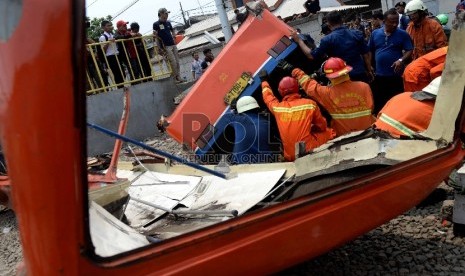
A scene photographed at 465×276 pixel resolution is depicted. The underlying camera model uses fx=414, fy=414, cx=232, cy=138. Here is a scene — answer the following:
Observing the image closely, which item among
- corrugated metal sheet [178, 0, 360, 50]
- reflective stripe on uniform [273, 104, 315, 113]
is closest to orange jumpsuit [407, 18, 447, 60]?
reflective stripe on uniform [273, 104, 315, 113]

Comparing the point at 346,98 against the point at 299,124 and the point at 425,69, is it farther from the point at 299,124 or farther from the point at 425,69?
the point at 425,69

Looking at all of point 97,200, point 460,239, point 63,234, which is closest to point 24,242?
point 63,234

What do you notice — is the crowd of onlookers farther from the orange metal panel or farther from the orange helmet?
the orange helmet

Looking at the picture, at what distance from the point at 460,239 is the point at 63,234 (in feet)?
8.31

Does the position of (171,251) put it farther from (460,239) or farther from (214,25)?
(214,25)

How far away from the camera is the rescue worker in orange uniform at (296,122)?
3.23 metres

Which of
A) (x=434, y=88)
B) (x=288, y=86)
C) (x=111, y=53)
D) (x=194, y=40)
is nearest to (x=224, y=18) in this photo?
(x=111, y=53)

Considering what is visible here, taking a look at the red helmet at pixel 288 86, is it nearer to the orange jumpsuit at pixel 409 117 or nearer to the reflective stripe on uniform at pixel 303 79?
the reflective stripe on uniform at pixel 303 79

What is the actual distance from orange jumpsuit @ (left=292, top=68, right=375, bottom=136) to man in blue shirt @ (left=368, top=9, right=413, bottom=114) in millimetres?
1245

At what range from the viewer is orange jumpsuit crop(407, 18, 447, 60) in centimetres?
460

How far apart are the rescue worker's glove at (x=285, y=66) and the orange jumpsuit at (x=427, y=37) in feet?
5.16

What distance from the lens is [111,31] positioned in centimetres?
823

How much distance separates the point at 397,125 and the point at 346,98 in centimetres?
71

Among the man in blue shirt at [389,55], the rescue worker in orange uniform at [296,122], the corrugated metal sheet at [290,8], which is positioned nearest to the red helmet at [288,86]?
the rescue worker in orange uniform at [296,122]
